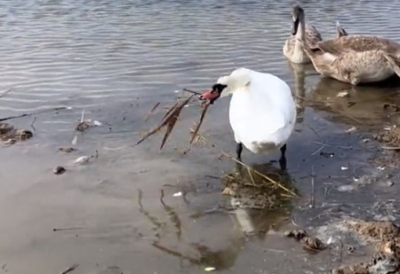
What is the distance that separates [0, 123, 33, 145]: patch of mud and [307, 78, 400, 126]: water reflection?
389 centimetres

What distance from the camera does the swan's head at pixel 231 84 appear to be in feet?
23.2

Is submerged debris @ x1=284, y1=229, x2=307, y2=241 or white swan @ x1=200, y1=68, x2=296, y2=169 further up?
white swan @ x1=200, y1=68, x2=296, y2=169

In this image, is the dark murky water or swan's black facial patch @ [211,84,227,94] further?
swan's black facial patch @ [211,84,227,94]

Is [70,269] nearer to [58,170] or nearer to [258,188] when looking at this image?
[58,170]

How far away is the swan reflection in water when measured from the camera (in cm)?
540

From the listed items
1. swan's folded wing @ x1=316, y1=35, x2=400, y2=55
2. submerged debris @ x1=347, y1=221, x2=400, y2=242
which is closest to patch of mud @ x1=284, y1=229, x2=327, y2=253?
submerged debris @ x1=347, y1=221, x2=400, y2=242

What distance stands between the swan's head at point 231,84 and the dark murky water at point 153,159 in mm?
772

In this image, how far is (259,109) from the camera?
6.89 meters

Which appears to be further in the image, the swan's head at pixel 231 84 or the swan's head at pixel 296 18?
the swan's head at pixel 296 18

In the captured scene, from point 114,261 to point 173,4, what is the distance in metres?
12.7

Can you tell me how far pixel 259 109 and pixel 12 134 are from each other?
3.18 m

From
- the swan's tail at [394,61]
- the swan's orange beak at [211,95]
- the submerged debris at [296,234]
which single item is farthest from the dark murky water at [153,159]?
the swan's orange beak at [211,95]

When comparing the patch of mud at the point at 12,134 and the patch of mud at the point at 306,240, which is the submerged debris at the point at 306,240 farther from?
the patch of mud at the point at 12,134

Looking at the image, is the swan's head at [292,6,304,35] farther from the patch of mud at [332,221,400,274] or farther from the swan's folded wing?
the patch of mud at [332,221,400,274]
